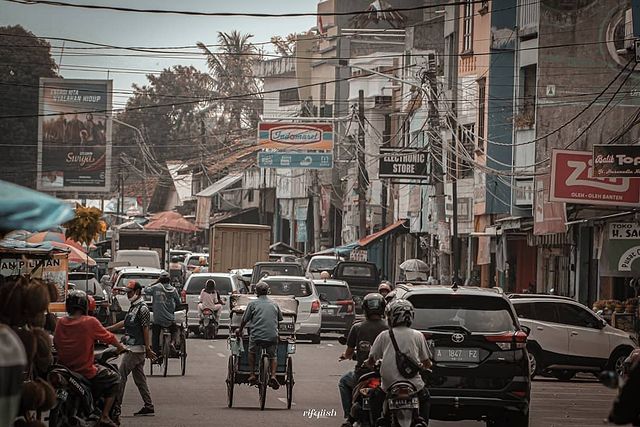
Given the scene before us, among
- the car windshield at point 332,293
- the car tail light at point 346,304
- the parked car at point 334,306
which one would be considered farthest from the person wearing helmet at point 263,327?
the car windshield at point 332,293

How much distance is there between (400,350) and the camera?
13.2 meters

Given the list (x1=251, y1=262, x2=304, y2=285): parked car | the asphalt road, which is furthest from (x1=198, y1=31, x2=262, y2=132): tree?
A: the asphalt road

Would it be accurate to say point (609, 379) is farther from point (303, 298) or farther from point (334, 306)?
point (334, 306)

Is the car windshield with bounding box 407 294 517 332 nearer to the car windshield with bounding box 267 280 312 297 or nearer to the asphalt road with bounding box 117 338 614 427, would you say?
the asphalt road with bounding box 117 338 614 427

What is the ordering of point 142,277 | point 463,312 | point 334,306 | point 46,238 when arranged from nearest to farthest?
point 463,312 < point 334,306 < point 142,277 < point 46,238

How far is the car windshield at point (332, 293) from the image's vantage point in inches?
1543

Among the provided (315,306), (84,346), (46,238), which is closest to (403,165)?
(46,238)

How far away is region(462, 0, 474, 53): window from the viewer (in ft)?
169

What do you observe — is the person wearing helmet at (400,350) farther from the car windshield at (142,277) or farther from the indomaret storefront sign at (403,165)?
the indomaret storefront sign at (403,165)

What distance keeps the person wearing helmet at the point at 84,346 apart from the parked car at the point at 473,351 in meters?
3.69

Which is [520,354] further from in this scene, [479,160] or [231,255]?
[231,255]

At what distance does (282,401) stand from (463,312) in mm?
5842

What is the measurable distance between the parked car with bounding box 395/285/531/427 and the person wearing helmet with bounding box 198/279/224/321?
2136 cm

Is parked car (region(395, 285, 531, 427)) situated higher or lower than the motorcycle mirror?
lower
